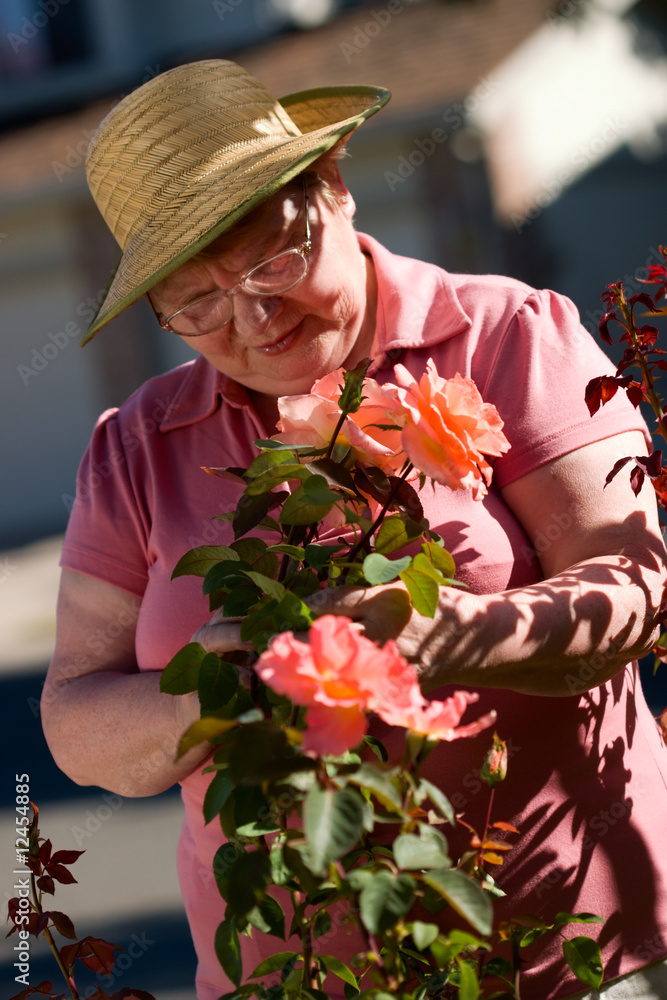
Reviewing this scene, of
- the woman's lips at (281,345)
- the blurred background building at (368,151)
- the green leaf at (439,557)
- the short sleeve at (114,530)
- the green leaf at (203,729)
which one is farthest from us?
the blurred background building at (368,151)

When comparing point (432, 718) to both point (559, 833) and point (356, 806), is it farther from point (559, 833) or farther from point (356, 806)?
point (559, 833)

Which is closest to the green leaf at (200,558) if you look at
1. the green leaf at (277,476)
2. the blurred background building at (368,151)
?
the green leaf at (277,476)

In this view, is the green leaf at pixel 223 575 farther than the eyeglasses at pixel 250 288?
No

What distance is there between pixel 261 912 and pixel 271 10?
14.0 metres

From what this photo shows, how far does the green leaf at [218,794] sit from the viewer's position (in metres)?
1.00

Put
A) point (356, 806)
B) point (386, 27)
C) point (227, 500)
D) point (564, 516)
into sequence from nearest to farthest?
point (356, 806), point (564, 516), point (227, 500), point (386, 27)

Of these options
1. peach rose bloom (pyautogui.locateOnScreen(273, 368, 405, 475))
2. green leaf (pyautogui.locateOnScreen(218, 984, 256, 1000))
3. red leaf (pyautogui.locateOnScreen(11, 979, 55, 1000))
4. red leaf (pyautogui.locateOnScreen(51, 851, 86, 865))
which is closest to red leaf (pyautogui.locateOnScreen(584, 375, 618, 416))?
peach rose bloom (pyautogui.locateOnScreen(273, 368, 405, 475))

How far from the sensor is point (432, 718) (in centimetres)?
Result: 90

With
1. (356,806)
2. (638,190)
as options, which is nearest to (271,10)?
(638,190)

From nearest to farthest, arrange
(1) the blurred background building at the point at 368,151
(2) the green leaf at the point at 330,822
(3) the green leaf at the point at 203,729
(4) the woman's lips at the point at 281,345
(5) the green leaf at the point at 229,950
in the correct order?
(2) the green leaf at the point at 330,822 → (3) the green leaf at the point at 203,729 → (5) the green leaf at the point at 229,950 → (4) the woman's lips at the point at 281,345 → (1) the blurred background building at the point at 368,151

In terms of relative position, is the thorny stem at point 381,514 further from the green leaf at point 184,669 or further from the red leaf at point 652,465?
the red leaf at point 652,465

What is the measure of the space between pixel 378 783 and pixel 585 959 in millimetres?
583

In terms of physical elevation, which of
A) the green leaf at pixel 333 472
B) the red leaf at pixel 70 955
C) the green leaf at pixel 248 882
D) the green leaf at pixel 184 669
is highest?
the green leaf at pixel 333 472

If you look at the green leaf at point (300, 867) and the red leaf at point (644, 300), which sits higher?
the red leaf at point (644, 300)
